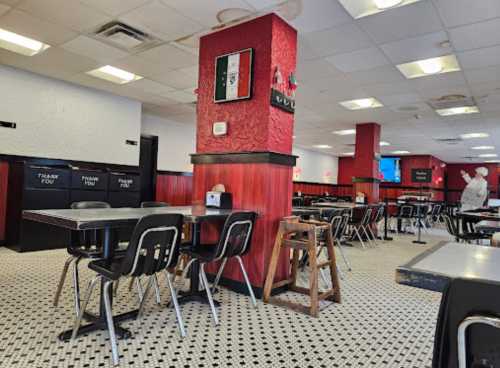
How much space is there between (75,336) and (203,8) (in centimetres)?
318

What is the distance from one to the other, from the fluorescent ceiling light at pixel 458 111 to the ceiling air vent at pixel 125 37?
6.06 m

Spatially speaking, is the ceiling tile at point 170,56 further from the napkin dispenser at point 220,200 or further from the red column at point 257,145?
the napkin dispenser at point 220,200

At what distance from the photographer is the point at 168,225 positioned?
7.62 feet

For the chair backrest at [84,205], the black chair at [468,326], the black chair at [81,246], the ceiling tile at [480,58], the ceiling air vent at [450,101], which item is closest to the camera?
the black chair at [468,326]

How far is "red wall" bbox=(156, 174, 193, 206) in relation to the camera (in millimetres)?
8758

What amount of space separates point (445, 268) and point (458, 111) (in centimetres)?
756

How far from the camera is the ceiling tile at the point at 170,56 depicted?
463 cm

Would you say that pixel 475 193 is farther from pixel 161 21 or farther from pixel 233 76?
pixel 161 21

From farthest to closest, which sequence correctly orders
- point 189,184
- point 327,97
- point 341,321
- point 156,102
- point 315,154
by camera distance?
point 315,154 → point 189,184 → point 156,102 → point 327,97 → point 341,321

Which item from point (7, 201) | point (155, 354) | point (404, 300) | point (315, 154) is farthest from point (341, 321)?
point (315, 154)

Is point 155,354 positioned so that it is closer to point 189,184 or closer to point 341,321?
point 341,321

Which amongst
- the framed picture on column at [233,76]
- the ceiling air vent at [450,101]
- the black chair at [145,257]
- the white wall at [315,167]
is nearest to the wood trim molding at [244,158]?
the framed picture on column at [233,76]

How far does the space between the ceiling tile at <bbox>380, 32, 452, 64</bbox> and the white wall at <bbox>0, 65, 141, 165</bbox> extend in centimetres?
518

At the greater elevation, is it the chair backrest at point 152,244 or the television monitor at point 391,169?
the television monitor at point 391,169
